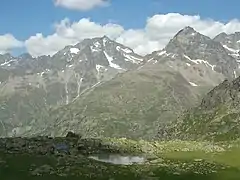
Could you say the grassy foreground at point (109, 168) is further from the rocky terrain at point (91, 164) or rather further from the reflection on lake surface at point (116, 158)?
the reflection on lake surface at point (116, 158)

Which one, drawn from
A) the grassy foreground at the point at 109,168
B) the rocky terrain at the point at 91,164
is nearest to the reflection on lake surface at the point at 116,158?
the rocky terrain at the point at 91,164

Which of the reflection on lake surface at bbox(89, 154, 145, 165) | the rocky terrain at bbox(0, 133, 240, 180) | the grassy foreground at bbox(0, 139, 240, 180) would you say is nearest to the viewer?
the grassy foreground at bbox(0, 139, 240, 180)

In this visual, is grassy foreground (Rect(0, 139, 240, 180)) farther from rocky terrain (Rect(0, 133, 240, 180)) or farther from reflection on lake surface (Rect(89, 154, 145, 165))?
reflection on lake surface (Rect(89, 154, 145, 165))

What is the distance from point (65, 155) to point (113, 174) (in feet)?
92.0

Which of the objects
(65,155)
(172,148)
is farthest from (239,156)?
(65,155)

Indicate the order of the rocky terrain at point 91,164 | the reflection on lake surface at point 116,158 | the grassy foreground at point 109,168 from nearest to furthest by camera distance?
1. the grassy foreground at point 109,168
2. the rocky terrain at point 91,164
3. the reflection on lake surface at point 116,158

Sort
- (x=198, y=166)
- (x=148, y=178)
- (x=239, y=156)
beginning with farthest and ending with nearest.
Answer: (x=239, y=156)
(x=198, y=166)
(x=148, y=178)

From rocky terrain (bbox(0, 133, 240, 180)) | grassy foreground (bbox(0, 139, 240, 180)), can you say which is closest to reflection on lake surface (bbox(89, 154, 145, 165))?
rocky terrain (bbox(0, 133, 240, 180))

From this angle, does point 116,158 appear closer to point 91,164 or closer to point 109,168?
point 91,164

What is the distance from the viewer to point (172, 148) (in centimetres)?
14750

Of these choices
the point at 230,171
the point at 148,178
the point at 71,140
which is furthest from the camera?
the point at 71,140

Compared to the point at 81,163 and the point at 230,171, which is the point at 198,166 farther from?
the point at 81,163

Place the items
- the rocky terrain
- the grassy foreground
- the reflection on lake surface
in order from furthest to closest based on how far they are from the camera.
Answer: the reflection on lake surface, the rocky terrain, the grassy foreground

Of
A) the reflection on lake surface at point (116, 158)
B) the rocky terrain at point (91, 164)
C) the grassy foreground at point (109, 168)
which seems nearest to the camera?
the grassy foreground at point (109, 168)
